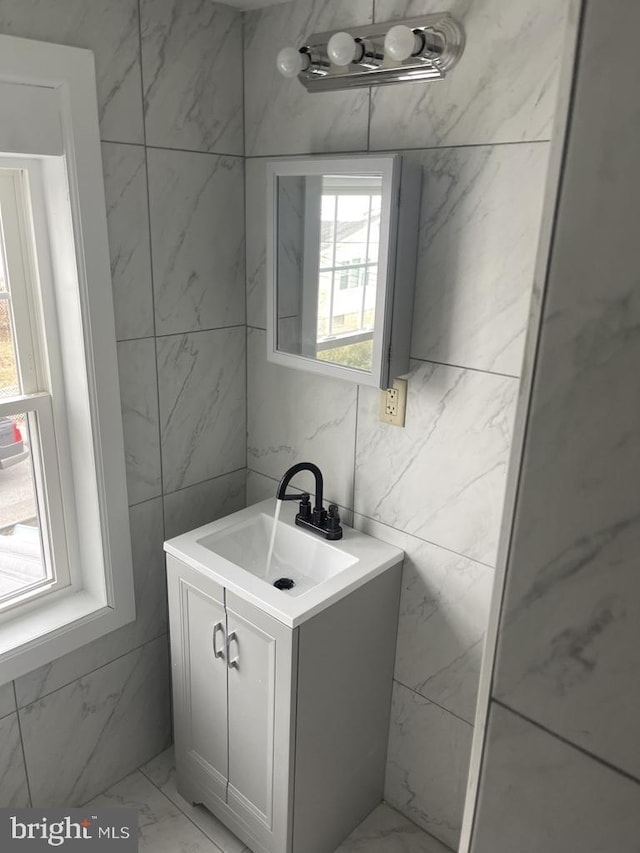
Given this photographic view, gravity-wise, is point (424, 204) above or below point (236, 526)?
above

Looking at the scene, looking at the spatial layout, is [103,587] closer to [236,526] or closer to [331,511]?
[236,526]

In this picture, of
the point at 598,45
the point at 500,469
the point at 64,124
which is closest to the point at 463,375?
the point at 500,469

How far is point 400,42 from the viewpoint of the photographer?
1.34 m

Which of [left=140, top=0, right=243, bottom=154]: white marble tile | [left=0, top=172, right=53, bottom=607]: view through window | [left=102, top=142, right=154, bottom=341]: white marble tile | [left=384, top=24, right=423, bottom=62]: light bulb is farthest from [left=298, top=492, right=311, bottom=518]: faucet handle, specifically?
[left=384, top=24, right=423, bottom=62]: light bulb

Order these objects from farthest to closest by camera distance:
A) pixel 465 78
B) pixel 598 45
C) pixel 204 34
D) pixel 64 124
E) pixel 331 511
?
pixel 331 511 → pixel 204 34 → pixel 64 124 → pixel 465 78 → pixel 598 45

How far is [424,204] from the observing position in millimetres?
1561

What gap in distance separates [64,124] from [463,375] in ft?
3.73

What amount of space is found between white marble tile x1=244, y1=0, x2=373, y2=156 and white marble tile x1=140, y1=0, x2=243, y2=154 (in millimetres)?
52

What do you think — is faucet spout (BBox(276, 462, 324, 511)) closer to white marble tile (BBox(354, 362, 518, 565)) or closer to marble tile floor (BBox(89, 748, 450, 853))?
white marble tile (BBox(354, 362, 518, 565))

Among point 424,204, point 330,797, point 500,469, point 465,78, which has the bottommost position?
point 330,797

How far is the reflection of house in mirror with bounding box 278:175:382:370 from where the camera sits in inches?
61.4

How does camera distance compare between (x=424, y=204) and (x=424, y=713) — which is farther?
(x=424, y=713)

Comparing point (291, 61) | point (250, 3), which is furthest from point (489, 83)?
point (250, 3)

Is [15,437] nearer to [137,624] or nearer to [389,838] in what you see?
[137,624]
